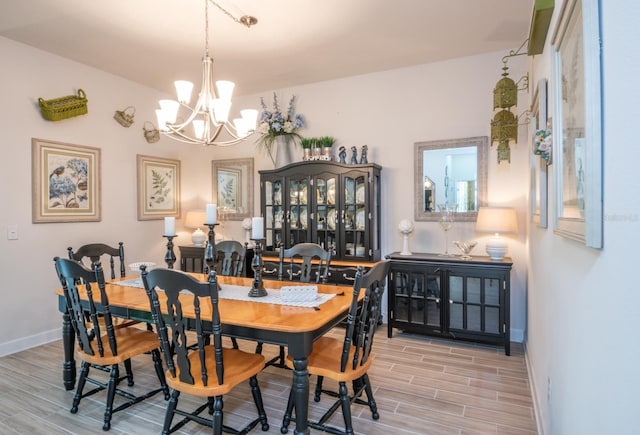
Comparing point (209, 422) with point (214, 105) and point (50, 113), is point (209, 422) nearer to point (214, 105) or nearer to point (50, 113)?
point (214, 105)

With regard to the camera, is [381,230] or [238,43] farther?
[381,230]

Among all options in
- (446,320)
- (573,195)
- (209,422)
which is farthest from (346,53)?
(209,422)

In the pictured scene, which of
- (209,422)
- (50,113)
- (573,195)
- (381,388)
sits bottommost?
(381,388)

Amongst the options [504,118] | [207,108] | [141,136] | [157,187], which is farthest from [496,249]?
[141,136]

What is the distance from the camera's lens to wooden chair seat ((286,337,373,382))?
198 cm

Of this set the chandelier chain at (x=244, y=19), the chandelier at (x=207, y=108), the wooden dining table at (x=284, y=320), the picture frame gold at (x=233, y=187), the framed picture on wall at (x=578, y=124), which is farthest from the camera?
the picture frame gold at (x=233, y=187)

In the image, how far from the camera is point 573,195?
4.04 ft

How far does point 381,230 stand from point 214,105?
7.83 feet

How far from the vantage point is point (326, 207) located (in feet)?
13.9

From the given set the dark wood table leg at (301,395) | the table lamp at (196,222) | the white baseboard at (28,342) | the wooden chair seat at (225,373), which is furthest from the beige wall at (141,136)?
the dark wood table leg at (301,395)

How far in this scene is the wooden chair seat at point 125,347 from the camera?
2.28 metres

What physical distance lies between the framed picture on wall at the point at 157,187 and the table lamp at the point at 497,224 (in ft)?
12.5

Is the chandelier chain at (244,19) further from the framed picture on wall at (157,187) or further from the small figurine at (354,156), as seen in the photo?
the framed picture on wall at (157,187)

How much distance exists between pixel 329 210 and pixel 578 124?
10.4 ft
